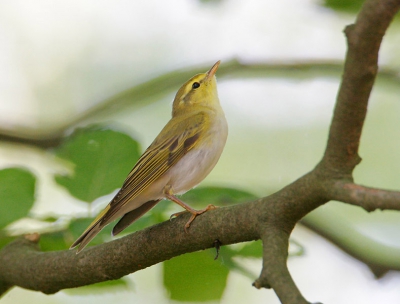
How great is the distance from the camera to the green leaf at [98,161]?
316cm

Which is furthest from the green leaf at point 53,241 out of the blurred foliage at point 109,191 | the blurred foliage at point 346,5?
the blurred foliage at point 346,5

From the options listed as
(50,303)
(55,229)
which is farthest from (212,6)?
(50,303)

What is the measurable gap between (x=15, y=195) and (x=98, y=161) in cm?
49

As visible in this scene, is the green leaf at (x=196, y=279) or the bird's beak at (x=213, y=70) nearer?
the green leaf at (x=196, y=279)

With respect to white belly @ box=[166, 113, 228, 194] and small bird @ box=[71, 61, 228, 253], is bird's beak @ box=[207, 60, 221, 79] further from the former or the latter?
white belly @ box=[166, 113, 228, 194]

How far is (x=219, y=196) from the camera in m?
3.15

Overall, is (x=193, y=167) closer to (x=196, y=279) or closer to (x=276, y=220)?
(x=196, y=279)

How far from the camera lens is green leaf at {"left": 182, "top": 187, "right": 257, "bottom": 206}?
3.16 m

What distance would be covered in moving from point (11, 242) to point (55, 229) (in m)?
0.30

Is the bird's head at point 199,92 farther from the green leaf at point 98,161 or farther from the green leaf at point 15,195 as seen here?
the green leaf at point 15,195

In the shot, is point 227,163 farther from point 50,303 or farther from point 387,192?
point 387,192

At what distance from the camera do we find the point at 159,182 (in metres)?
3.92

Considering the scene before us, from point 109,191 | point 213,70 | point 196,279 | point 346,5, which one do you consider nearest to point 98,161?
point 109,191

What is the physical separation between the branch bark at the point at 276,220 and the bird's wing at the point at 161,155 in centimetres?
52
